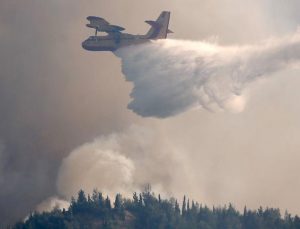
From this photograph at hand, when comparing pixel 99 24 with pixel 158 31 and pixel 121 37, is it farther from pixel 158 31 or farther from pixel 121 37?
pixel 158 31

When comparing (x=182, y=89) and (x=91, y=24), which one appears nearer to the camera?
(x=182, y=89)

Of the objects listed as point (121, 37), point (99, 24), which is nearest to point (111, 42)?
point (121, 37)

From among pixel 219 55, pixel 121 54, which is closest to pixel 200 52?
pixel 219 55

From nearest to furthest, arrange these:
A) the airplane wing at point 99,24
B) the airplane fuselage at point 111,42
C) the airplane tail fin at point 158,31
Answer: the airplane tail fin at point 158,31
the airplane fuselage at point 111,42
the airplane wing at point 99,24

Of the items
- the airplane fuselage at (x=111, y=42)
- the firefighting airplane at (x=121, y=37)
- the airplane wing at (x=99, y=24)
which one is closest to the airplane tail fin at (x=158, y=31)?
the firefighting airplane at (x=121, y=37)

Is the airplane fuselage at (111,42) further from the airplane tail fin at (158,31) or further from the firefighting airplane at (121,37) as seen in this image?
the airplane tail fin at (158,31)

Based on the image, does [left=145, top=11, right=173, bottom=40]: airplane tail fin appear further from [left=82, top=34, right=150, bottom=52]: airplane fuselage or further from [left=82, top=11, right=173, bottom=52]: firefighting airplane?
[left=82, top=34, right=150, bottom=52]: airplane fuselage

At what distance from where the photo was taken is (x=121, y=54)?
170 meters

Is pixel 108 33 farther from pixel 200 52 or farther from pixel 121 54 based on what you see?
pixel 200 52

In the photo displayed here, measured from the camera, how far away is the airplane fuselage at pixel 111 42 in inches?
6688

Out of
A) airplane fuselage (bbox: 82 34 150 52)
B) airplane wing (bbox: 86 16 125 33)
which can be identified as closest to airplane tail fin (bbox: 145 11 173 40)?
airplane fuselage (bbox: 82 34 150 52)

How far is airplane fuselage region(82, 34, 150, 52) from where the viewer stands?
557 feet

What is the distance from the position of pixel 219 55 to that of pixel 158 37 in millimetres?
11949

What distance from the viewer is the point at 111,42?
564 ft
